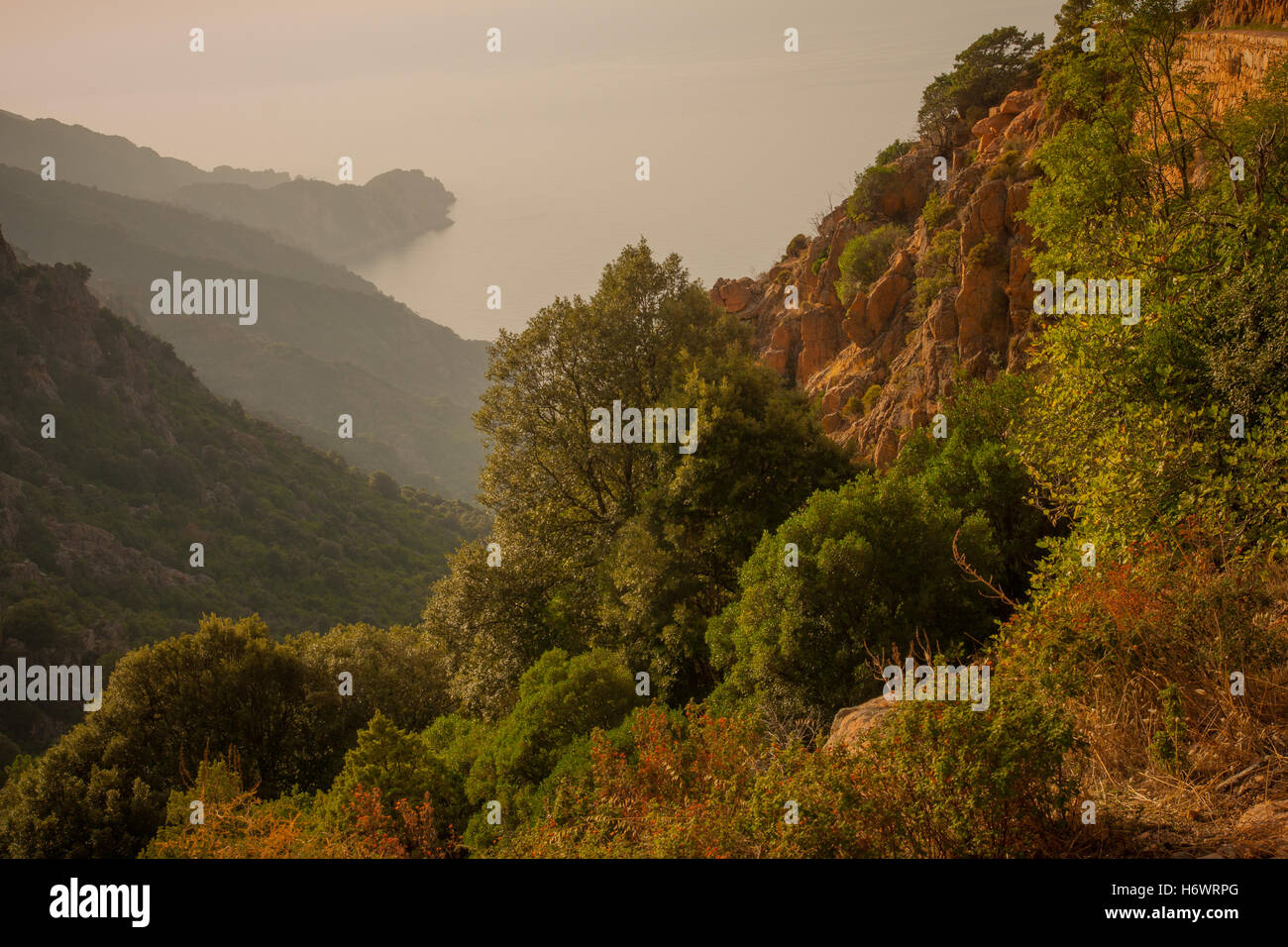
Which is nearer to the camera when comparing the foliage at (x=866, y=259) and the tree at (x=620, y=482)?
the tree at (x=620, y=482)

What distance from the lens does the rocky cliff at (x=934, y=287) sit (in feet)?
92.2

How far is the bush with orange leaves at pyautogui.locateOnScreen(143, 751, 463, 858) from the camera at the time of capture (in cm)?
1180

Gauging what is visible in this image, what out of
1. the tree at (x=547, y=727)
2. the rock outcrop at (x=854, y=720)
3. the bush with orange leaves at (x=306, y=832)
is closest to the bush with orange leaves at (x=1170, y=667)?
the rock outcrop at (x=854, y=720)

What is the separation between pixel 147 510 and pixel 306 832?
2914 inches

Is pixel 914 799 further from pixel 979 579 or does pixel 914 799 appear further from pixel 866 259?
pixel 866 259

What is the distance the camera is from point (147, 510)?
2955 inches

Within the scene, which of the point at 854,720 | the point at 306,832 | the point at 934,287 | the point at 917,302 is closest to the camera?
the point at 854,720

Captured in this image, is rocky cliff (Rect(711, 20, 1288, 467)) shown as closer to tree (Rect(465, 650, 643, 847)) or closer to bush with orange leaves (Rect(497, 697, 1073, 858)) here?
tree (Rect(465, 650, 643, 847))

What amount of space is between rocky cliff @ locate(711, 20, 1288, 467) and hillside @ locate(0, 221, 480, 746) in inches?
1799

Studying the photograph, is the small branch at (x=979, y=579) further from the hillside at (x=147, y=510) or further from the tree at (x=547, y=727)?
the hillside at (x=147, y=510)

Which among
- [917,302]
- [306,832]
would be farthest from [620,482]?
[917,302]

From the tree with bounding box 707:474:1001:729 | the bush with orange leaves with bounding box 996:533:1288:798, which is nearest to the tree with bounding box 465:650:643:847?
the tree with bounding box 707:474:1001:729

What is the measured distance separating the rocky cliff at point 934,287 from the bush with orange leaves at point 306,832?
1586cm

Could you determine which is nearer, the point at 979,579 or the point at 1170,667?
the point at 1170,667
